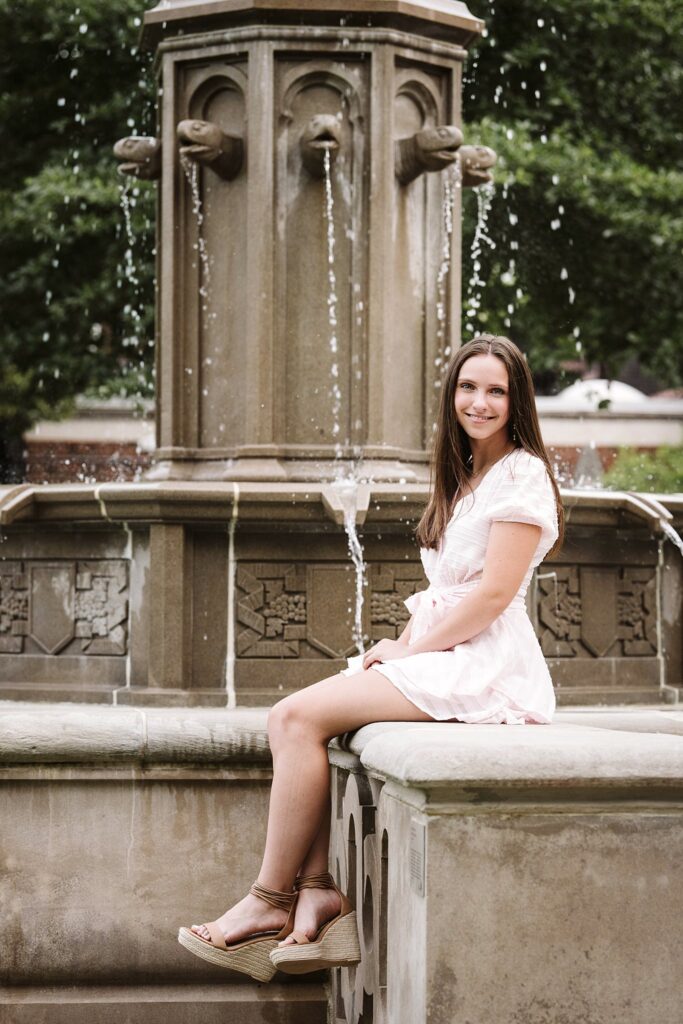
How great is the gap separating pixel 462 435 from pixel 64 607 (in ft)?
9.66

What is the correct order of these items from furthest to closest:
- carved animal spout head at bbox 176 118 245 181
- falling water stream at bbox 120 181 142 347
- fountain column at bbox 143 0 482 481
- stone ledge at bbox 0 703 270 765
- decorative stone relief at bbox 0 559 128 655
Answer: falling water stream at bbox 120 181 142 347 < fountain column at bbox 143 0 482 481 < carved animal spout head at bbox 176 118 245 181 < decorative stone relief at bbox 0 559 128 655 < stone ledge at bbox 0 703 270 765

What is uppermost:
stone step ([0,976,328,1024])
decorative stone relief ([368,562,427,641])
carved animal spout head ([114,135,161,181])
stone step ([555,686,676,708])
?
carved animal spout head ([114,135,161,181])

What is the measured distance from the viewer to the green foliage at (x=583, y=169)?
651 inches

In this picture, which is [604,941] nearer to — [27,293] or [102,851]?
[102,851]

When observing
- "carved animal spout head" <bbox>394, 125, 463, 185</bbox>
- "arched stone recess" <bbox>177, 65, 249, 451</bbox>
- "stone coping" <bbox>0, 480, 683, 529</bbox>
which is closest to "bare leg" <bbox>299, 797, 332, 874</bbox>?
"stone coping" <bbox>0, 480, 683, 529</bbox>

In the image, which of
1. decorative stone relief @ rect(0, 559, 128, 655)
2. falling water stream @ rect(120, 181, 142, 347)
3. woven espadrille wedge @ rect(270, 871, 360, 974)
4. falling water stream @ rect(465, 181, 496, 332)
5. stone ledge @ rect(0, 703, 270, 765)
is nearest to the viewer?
woven espadrille wedge @ rect(270, 871, 360, 974)

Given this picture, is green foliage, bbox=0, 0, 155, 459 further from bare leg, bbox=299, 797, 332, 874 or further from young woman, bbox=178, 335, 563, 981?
bare leg, bbox=299, 797, 332, 874

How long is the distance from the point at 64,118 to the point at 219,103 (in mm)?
10361

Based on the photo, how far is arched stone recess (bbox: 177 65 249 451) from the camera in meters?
7.23

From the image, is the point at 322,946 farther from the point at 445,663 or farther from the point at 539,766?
the point at 539,766

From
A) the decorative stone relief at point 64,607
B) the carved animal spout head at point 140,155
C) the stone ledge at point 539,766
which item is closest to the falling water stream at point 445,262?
the carved animal spout head at point 140,155

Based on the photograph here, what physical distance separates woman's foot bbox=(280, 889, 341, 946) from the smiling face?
1272 mm

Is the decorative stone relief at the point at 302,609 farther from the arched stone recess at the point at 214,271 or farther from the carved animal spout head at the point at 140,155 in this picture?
the carved animal spout head at the point at 140,155

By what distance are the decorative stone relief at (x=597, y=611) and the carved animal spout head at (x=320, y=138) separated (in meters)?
2.14
